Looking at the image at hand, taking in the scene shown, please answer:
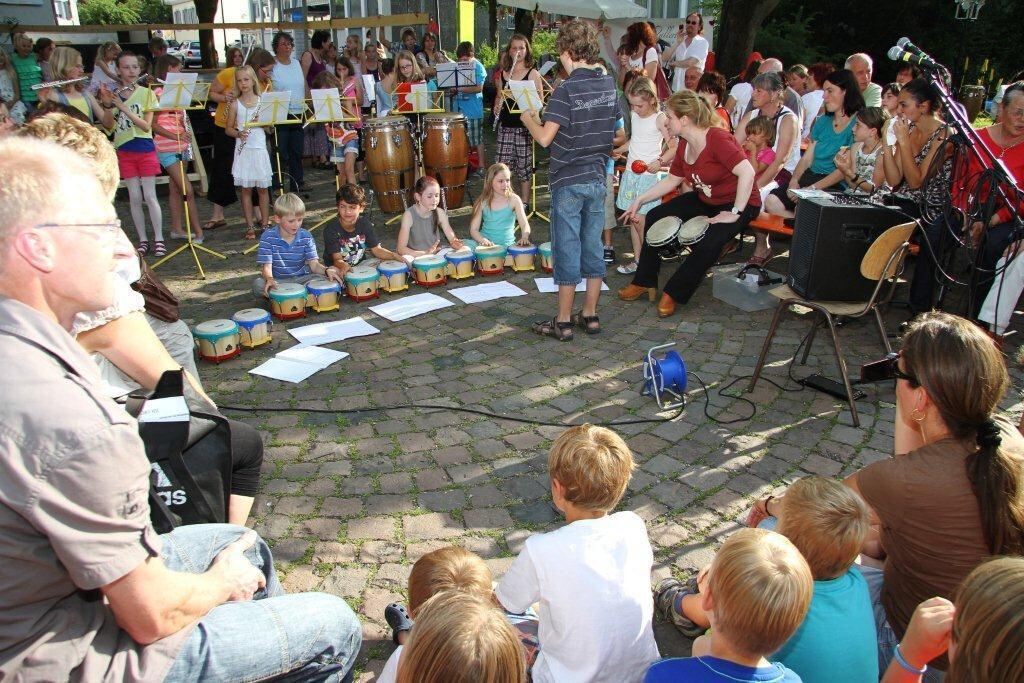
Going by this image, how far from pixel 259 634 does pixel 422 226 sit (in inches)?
205

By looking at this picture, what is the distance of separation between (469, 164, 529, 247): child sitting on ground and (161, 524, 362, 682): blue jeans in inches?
194

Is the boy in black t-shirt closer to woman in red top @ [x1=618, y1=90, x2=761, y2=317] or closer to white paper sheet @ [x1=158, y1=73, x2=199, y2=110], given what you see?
white paper sheet @ [x1=158, y1=73, x2=199, y2=110]

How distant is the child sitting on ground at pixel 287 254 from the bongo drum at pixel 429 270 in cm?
68

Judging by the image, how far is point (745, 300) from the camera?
6.05 meters

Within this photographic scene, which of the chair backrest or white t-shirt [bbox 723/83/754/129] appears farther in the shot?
white t-shirt [bbox 723/83/754/129]

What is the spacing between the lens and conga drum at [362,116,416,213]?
8.26 m

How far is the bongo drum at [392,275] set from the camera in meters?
6.32

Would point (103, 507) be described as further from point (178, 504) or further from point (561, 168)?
point (561, 168)

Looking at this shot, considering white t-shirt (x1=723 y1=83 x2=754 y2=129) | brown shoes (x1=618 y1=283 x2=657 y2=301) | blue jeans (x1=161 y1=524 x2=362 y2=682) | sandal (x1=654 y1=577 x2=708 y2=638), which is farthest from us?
white t-shirt (x1=723 y1=83 x2=754 y2=129)

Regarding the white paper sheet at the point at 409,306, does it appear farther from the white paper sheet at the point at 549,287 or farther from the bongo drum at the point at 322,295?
the white paper sheet at the point at 549,287

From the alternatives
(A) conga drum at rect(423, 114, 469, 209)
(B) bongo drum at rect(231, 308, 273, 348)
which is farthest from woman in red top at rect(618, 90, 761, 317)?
(A) conga drum at rect(423, 114, 469, 209)

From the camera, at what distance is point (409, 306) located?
19.9 ft

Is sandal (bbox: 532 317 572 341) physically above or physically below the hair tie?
below

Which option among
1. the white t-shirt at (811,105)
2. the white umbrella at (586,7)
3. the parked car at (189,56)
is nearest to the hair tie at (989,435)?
the white t-shirt at (811,105)
